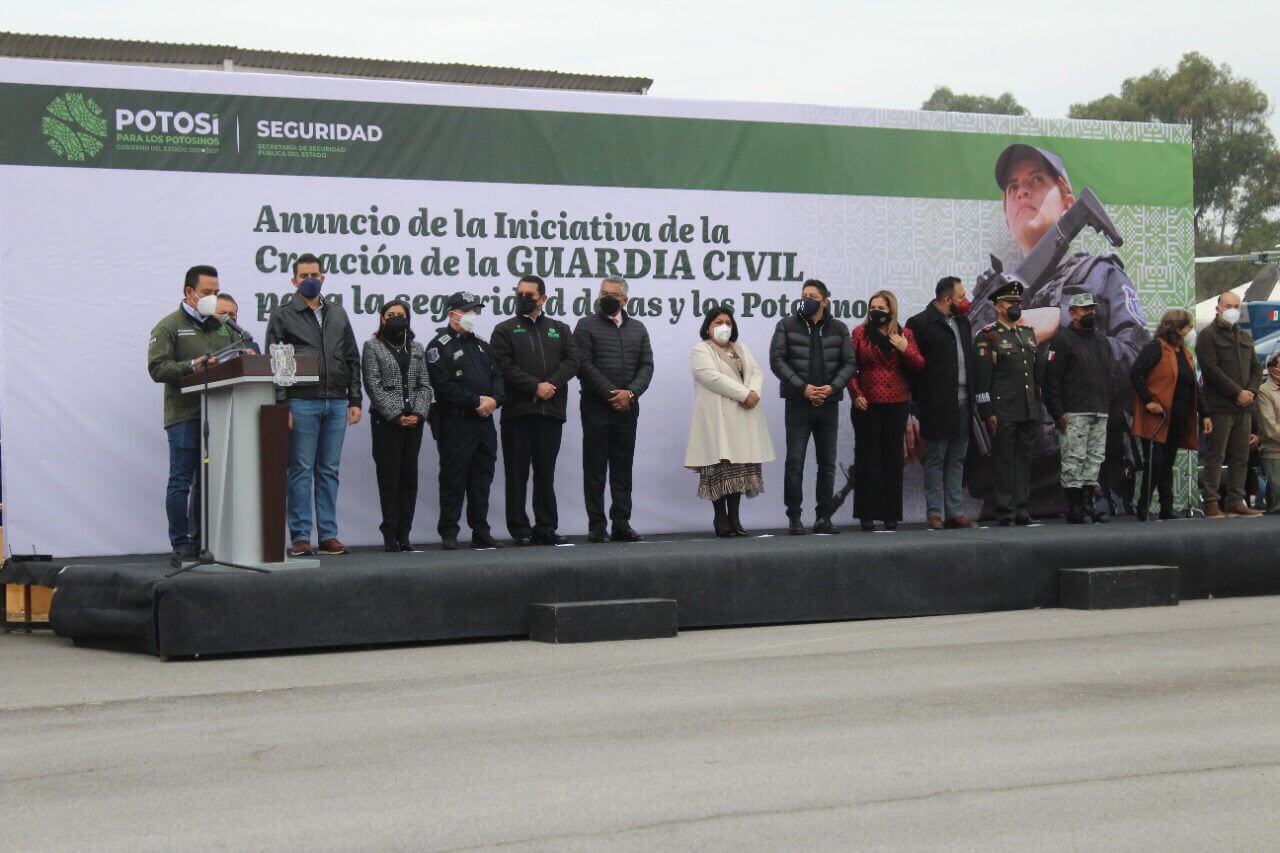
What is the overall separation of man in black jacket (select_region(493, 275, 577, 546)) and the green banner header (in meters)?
1.41

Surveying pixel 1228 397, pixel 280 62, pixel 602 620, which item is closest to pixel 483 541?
pixel 602 620

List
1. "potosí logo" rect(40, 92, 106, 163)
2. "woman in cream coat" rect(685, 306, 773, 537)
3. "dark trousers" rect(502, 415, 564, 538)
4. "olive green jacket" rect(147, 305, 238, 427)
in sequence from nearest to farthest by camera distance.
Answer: "olive green jacket" rect(147, 305, 238, 427) → "potosí logo" rect(40, 92, 106, 163) → "dark trousers" rect(502, 415, 564, 538) → "woman in cream coat" rect(685, 306, 773, 537)

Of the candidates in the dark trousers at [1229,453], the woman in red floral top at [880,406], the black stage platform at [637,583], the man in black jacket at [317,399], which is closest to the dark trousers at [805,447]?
the woman in red floral top at [880,406]

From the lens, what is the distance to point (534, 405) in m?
11.4

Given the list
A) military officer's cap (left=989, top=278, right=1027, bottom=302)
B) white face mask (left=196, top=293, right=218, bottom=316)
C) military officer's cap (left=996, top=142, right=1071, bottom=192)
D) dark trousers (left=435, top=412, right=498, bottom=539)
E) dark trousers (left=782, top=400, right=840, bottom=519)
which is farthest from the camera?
military officer's cap (left=996, top=142, right=1071, bottom=192)

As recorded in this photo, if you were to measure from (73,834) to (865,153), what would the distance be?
32.3 ft

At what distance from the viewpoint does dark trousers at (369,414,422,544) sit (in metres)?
11.1

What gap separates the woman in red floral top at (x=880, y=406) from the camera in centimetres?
1237

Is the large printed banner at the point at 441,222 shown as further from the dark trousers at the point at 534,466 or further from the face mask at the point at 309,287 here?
the face mask at the point at 309,287

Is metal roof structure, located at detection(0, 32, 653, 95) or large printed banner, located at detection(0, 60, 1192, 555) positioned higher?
metal roof structure, located at detection(0, 32, 653, 95)

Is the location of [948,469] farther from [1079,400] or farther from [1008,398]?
[1079,400]

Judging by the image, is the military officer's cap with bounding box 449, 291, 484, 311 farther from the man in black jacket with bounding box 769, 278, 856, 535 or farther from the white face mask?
the man in black jacket with bounding box 769, 278, 856, 535

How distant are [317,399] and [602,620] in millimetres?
2699

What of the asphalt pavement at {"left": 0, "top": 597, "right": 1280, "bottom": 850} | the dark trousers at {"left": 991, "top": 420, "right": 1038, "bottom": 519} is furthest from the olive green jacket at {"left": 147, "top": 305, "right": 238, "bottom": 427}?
the dark trousers at {"left": 991, "top": 420, "right": 1038, "bottom": 519}
